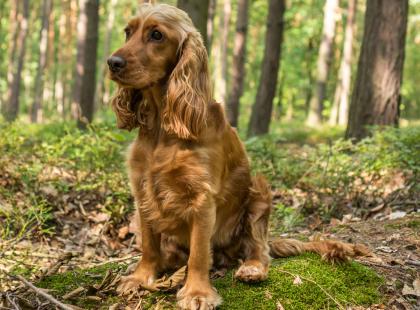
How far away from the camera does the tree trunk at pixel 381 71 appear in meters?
7.64

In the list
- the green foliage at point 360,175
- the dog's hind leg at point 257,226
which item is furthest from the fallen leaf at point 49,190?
the dog's hind leg at point 257,226

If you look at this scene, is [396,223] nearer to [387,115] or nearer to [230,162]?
[230,162]

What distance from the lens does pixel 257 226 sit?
352 centimetres

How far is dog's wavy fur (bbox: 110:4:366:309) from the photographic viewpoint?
2.94m

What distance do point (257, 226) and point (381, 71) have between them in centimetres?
507

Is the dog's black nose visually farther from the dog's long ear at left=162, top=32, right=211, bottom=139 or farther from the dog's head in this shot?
the dog's long ear at left=162, top=32, right=211, bottom=139

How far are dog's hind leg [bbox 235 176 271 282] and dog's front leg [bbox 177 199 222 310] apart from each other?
408mm

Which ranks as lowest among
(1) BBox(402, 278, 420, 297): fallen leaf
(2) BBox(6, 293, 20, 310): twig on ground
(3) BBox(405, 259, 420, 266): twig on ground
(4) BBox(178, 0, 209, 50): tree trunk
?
(2) BBox(6, 293, 20, 310): twig on ground

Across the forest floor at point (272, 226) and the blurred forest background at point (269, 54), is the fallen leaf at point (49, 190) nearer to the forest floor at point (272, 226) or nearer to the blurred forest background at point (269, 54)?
the forest floor at point (272, 226)

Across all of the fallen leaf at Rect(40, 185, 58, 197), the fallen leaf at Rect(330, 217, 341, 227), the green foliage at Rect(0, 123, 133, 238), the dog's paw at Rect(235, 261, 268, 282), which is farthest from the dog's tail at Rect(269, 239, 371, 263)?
the fallen leaf at Rect(40, 185, 58, 197)

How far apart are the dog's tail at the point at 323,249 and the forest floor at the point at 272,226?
6cm

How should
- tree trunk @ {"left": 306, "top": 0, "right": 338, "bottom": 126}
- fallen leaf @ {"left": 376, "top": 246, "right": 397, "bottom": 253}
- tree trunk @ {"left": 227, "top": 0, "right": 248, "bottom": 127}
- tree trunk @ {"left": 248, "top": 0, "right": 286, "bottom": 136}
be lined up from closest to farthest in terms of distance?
fallen leaf @ {"left": 376, "top": 246, "right": 397, "bottom": 253} → tree trunk @ {"left": 248, "top": 0, "right": 286, "bottom": 136} → tree trunk @ {"left": 227, "top": 0, "right": 248, "bottom": 127} → tree trunk @ {"left": 306, "top": 0, "right": 338, "bottom": 126}

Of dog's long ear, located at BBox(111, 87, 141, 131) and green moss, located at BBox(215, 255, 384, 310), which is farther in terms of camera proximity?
dog's long ear, located at BBox(111, 87, 141, 131)

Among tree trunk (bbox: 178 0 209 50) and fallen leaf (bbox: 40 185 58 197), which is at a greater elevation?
tree trunk (bbox: 178 0 209 50)
